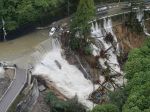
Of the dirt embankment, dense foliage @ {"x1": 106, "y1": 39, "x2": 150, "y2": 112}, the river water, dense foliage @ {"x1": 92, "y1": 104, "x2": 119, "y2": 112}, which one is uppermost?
dense foliage @ {"x1": 106, "y1": 39, "x2": 150, "y2": 112}

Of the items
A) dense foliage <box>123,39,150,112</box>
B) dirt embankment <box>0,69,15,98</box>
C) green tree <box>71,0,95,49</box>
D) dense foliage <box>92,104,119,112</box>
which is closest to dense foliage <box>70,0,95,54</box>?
green tree <box>71,0,95,49</box>

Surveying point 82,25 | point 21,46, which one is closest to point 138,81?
point 82,25

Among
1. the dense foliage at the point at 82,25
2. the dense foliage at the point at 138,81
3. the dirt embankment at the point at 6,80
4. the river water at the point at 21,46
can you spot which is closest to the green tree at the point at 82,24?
the dense foliage at the point at 82,25

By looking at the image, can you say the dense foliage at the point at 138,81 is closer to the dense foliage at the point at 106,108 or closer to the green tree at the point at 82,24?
the dense foliage at the point at 106,108

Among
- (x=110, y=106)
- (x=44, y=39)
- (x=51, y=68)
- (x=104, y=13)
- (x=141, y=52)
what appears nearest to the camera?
(x=110, y=106)

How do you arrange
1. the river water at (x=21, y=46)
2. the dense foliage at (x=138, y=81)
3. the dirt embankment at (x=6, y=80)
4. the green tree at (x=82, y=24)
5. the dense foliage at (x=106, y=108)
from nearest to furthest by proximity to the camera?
1. the dense foliage at (x=138, y=81)
2. the dense foliage at (x=106, y=108)
3. the dirt embankment at (x=6, y=80)
4. the river water at (x=21, y=46)
5. the green tree at (x=82, y=24)

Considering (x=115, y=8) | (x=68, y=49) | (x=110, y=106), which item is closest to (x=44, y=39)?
(x=68, y=49)

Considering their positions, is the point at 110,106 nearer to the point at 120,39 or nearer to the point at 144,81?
the point at 144,81

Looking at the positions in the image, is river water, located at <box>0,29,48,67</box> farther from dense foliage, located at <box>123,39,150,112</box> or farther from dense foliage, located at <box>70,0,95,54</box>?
dense foliage, located at <box>123,39,150,112</box>
